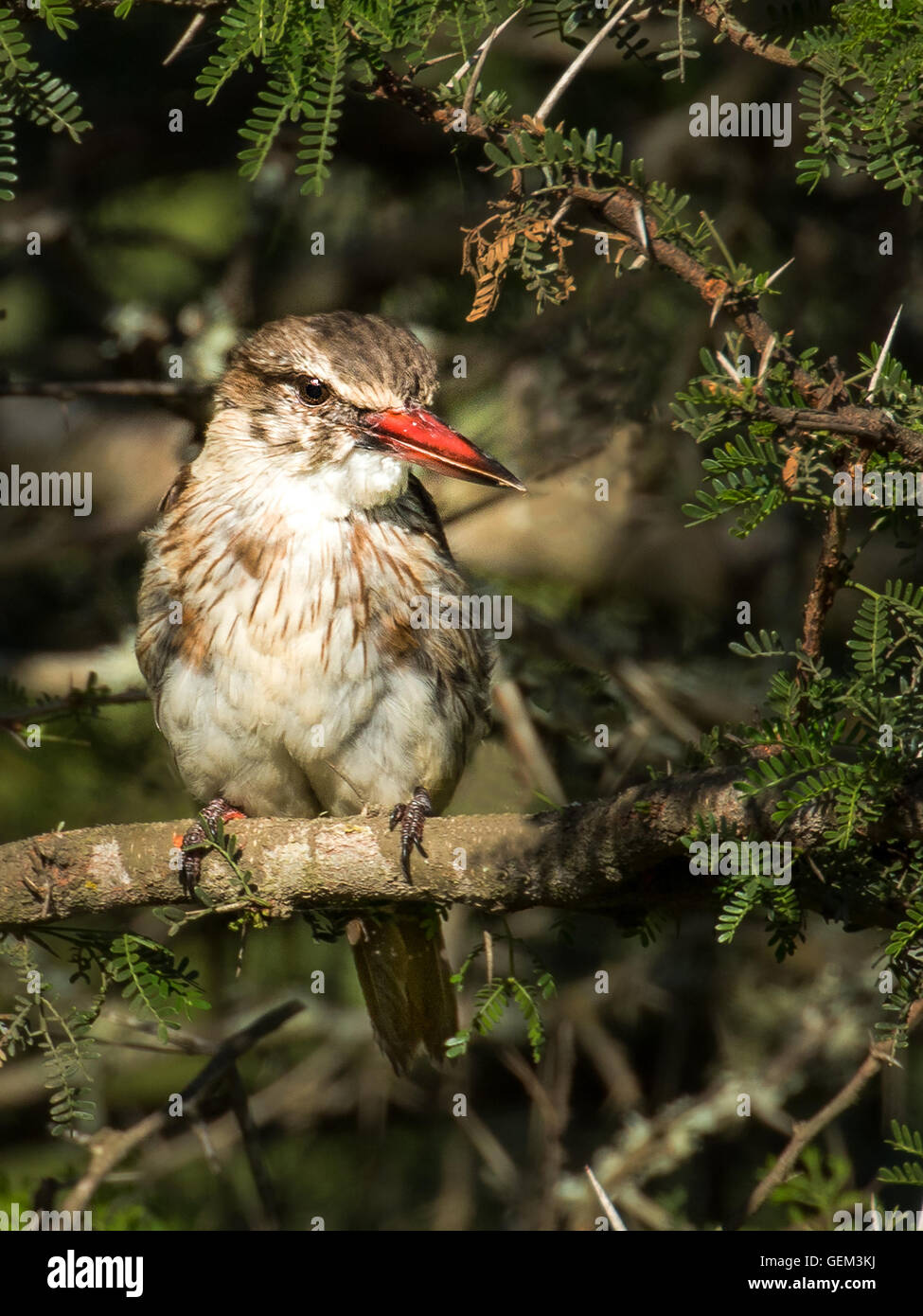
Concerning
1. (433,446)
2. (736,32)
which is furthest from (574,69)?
(433,446)

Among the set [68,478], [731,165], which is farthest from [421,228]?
[68,478]

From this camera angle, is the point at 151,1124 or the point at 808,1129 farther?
the point at 151,1124

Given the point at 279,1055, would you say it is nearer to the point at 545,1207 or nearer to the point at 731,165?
the point at 545,1207

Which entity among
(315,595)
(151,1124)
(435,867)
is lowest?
(151,1124)

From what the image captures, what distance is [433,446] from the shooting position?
3205 mm

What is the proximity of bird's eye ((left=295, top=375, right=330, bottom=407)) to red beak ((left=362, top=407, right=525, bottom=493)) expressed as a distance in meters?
0.13

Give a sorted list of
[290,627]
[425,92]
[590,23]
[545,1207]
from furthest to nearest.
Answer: [545,1207]
[290,627]
[590,23]
[425,92]

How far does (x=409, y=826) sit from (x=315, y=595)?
2.20ft

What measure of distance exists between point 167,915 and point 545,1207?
1423 mm

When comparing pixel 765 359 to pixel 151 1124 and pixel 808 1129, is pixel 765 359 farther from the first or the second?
pixel 151 1124

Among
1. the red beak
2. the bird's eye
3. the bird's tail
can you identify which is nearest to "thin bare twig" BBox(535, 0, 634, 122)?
the red beak

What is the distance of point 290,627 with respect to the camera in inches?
131

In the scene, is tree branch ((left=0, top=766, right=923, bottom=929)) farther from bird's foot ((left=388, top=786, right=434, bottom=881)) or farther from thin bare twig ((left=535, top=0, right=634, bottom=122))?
thin bare twig ((left=535, top=0, right=634, bottom=122))

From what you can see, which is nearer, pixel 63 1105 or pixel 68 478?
pixel 63 1105
